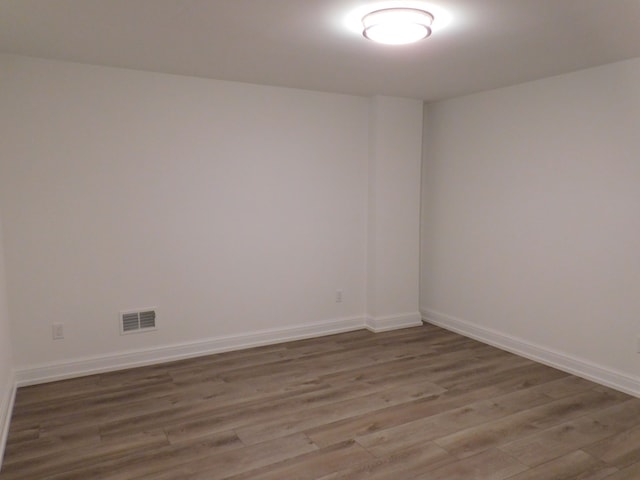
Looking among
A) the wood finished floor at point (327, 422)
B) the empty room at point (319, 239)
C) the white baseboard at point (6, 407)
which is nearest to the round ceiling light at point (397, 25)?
the empty room at point (319, 239)

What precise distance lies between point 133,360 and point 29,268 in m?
1.04

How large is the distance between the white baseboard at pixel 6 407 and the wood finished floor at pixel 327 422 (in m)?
0.06

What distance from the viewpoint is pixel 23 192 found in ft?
10.9

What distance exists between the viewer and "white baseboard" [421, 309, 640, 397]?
11.1 ft

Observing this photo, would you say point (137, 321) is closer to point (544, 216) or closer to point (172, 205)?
point (172, 205)

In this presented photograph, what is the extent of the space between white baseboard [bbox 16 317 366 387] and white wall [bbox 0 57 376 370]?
0.17 ft

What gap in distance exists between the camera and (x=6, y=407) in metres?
2.88

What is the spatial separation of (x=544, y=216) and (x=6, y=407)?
Answer: 4.05 m

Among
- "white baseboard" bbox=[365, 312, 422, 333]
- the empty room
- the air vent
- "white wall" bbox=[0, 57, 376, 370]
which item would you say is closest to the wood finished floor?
the empty room

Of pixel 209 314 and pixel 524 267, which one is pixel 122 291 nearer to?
Answer: pixel 209 314

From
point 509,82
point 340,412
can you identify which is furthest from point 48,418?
point 509,82

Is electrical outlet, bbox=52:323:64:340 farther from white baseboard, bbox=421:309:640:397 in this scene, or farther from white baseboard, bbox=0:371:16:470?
white baseboard, bbox=421:309:640:397

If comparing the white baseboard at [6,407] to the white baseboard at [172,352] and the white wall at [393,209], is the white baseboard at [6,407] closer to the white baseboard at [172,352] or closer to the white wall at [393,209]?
the white baseboard at [172,352]

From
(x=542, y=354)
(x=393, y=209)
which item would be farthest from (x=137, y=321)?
(x=542, y=354)
